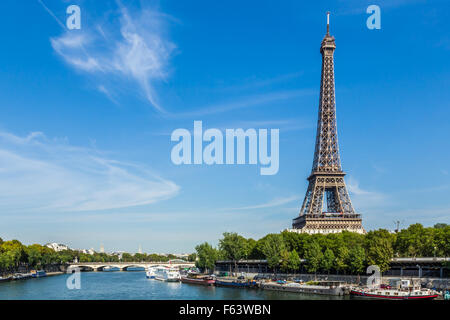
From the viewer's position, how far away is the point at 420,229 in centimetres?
6494

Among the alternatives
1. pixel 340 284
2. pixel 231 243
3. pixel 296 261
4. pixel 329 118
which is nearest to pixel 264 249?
pixel 296 261

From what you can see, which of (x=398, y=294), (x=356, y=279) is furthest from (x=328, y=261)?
(x=398, y=294)

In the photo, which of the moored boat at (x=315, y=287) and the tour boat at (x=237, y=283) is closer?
the moored boat at (x=315, y=287)

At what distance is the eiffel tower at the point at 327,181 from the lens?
288 ft

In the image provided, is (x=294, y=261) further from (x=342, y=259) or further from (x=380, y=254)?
(x=380, y=254)

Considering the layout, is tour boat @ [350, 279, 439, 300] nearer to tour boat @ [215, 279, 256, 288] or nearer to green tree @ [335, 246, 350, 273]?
green tree @ [335, 246, 350, 273]

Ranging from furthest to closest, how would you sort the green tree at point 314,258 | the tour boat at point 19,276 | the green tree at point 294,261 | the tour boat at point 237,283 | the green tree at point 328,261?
the tour boat at point 19,276, the green tree at point 294,261, the tour boat at point 237,283, the green tree at point 314,258, the green tree at point 328,261

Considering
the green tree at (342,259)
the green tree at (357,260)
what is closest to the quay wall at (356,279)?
the green tree at (357,260)

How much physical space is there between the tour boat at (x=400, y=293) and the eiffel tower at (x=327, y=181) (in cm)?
3643

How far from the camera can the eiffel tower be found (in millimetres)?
87812

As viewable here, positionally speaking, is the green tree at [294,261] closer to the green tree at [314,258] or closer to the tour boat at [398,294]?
the green tree at [314,258]

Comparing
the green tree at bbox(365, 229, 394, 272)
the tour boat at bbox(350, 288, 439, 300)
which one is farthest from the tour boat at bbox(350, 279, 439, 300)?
the green tree at bbox(365, 229, 394, 272)

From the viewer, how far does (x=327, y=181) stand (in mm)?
91688
